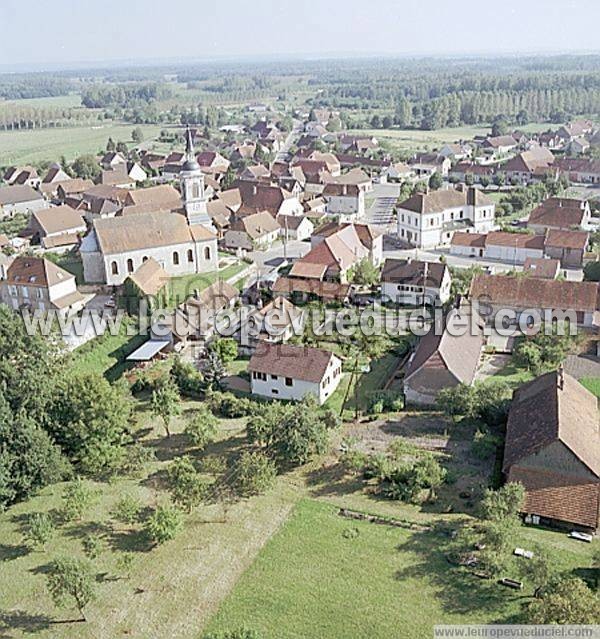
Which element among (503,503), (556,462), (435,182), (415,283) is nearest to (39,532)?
(503,503)

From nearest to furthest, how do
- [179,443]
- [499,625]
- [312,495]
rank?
[499,625], [312,495], [179,443]

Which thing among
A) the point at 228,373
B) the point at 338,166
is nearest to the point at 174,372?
the point at 228,373

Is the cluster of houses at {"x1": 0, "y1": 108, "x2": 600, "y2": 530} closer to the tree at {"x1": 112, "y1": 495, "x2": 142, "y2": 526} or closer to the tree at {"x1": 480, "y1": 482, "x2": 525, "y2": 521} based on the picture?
the tree at {"x1": 480, "y1": 482, "x2": 525, "y2": 521}

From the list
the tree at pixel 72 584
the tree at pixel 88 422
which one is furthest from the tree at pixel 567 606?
the tree at pixel 88 422

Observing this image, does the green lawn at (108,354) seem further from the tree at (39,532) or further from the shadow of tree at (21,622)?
the shadow of tree at (21,622)

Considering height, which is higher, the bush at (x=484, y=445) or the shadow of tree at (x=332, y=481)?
the bush at (x=484, y=445)

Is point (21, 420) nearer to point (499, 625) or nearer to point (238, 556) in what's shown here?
point (238, 556)

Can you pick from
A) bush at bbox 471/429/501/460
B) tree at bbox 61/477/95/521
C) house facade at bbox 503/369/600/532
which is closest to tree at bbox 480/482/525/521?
house facade at bbox 503/369/600/532
